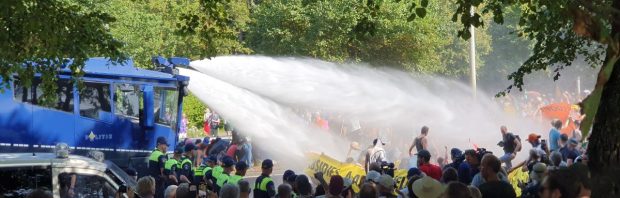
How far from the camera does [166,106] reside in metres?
18.2

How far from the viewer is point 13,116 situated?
15.9 meters

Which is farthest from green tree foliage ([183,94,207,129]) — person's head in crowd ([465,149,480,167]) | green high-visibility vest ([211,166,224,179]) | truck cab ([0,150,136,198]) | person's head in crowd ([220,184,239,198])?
person's head in crowd ([220,184,239,198])

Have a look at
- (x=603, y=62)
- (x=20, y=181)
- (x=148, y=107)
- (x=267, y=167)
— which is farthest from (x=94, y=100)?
(x=603, y=62)

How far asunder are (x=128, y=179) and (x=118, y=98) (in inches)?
276

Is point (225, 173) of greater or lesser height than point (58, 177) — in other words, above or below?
below

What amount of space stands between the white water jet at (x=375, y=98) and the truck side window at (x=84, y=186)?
10381mm

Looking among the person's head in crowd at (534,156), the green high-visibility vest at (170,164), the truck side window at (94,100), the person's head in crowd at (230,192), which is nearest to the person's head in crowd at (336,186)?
the person's head in crowd at (230,192)

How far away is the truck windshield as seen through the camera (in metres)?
18.0

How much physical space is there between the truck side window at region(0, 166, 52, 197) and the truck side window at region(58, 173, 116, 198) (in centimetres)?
15

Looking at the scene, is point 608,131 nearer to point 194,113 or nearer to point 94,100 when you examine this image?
point 94,100

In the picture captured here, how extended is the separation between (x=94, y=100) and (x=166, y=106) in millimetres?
1580

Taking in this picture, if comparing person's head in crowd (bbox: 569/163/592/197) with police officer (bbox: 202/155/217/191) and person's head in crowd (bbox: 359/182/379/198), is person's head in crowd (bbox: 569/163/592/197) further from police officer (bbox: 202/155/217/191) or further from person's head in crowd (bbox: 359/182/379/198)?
police officer (bbox: 202/155/217/191)

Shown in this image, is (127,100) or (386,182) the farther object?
(127,100)

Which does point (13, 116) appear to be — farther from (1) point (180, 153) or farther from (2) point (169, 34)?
(2) point (169, 34)
